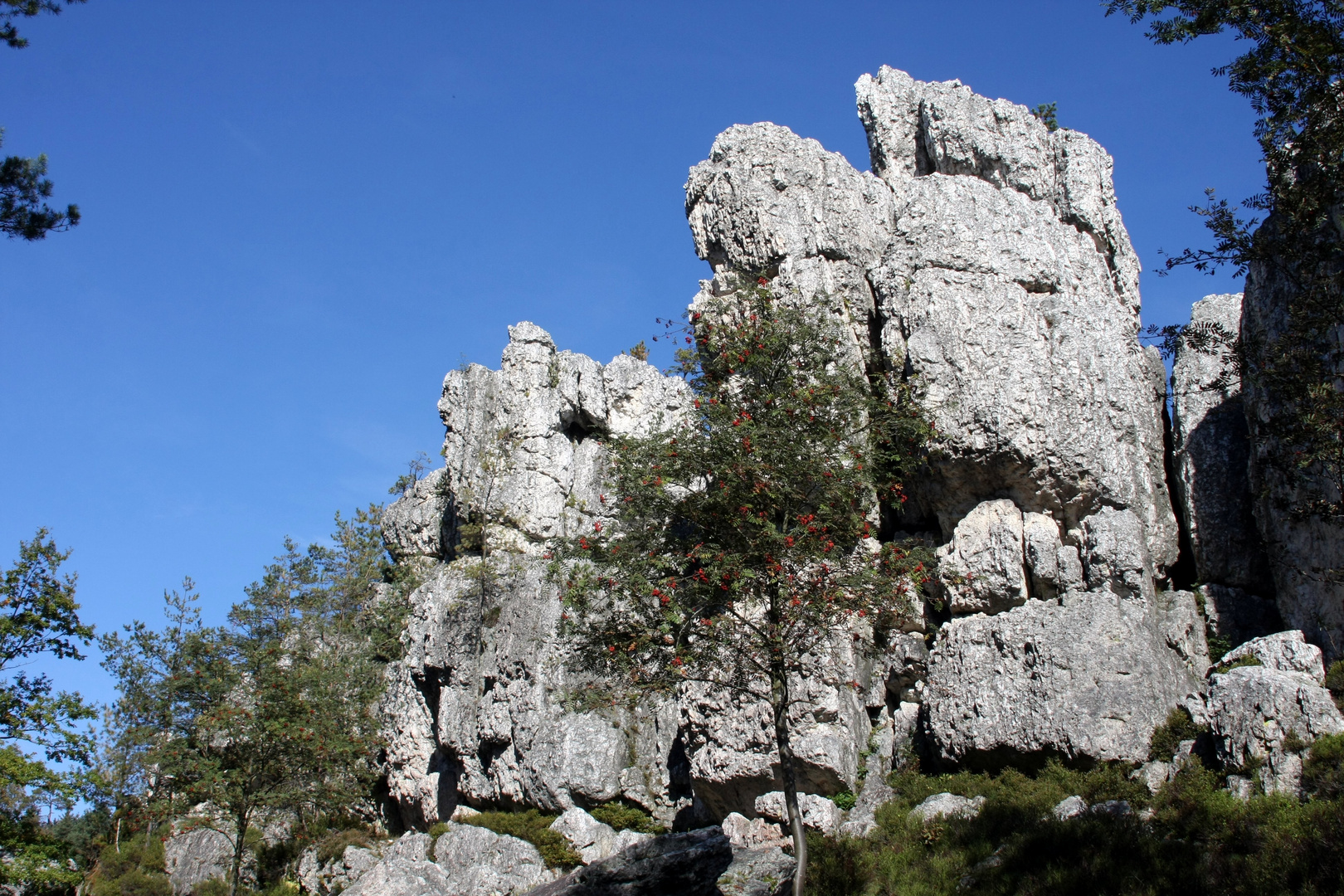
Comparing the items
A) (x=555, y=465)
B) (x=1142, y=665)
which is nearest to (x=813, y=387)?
(x=1142, y=665)

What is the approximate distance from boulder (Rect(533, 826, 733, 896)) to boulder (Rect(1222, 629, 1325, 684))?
37.6ft

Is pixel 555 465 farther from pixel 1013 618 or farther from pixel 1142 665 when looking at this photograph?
pixel 1142 665

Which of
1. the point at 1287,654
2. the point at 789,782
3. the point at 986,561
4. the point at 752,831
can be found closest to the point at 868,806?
the point at 752,831

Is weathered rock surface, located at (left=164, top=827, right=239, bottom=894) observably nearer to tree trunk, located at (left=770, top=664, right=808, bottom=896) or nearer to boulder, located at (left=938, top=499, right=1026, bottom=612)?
tree trunk, located at (left=770, top=664, right=808, bottom=896)

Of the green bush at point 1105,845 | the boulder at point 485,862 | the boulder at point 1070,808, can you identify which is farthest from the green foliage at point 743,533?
the boulder at point 485,862

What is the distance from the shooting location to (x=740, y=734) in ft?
70.2

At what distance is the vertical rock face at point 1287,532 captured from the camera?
63.0 ft

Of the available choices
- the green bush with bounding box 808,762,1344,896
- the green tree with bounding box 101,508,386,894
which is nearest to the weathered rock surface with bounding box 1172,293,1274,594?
the green bush with bounding box 808,762,1344,896

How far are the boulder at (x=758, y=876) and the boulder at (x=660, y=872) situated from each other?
204mm

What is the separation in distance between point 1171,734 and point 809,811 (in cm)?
767

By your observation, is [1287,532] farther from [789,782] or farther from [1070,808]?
[789,782]

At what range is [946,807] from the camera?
58.8 ft

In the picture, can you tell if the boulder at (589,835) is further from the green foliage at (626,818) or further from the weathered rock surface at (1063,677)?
the weathered rock surface at (1063,677)

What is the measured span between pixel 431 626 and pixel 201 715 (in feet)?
24.6
